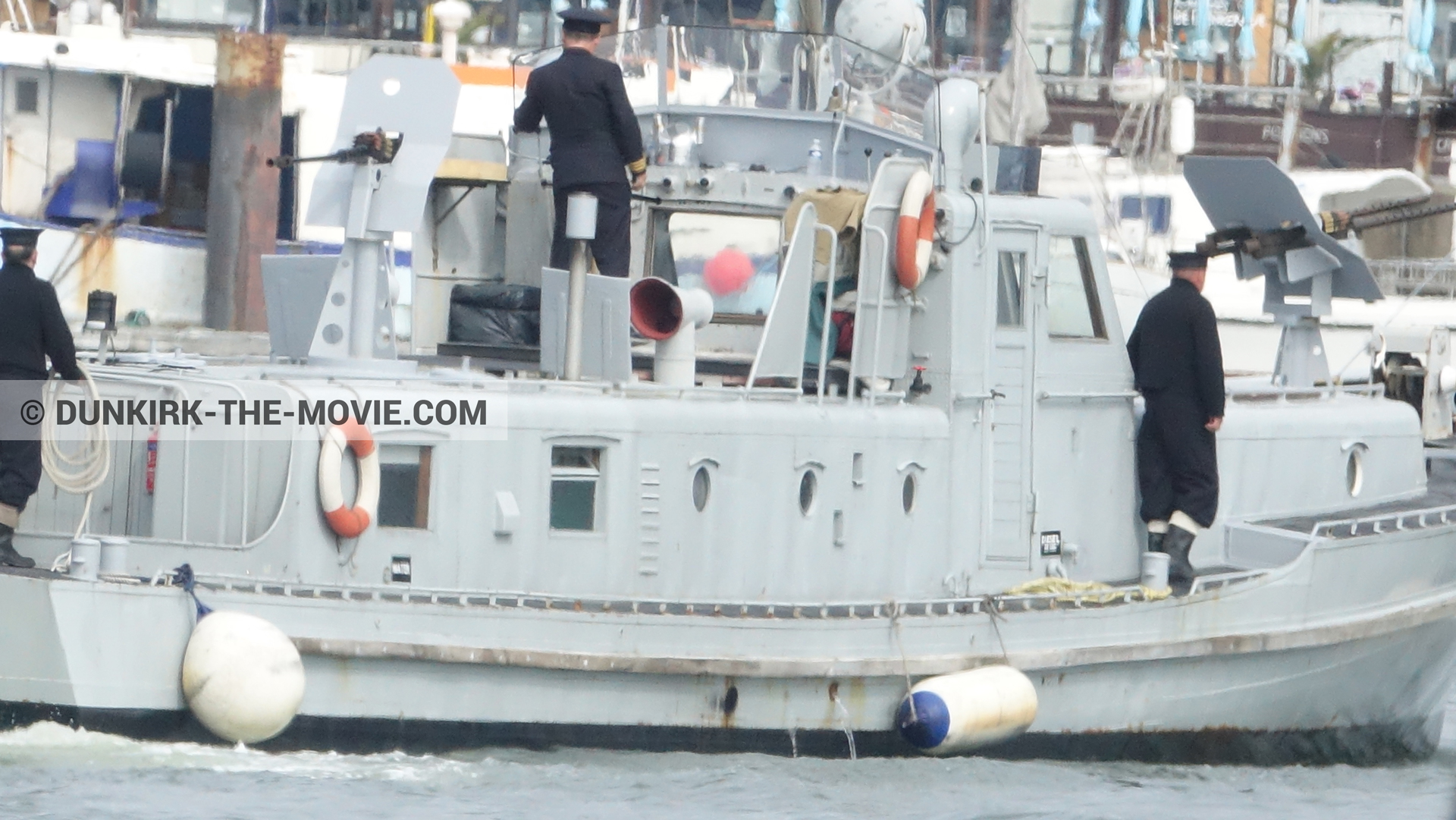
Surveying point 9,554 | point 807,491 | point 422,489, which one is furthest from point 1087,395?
point 9,554

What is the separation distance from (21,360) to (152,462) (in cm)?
70

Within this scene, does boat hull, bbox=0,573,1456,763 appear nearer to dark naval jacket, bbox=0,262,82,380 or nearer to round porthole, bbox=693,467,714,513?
round porthole, bbox=693,467,714,513

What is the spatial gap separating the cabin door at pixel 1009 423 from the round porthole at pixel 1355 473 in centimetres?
259

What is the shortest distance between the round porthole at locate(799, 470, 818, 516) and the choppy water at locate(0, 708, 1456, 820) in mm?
1162

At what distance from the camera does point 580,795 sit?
30.8 ft

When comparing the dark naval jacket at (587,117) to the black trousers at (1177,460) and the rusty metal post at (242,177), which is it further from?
the rusty metal post at (242,177)

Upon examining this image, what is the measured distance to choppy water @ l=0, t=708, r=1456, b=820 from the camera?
8.80 meters

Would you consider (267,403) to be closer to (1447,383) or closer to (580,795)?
(580,795)

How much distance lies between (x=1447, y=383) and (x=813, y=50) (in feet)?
18.1

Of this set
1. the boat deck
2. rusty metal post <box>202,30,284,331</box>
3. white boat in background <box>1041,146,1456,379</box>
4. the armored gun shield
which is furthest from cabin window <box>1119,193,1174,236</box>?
the armored gun shield

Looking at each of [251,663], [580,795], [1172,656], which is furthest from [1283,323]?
[251,663]

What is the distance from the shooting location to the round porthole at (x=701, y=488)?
10156 millimetres

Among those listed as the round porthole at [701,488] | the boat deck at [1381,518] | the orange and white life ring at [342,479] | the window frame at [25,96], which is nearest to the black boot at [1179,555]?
the boat deck at [1381,518]

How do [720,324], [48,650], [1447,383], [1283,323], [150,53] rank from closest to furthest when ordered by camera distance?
[48,650] → [720,324] → [1283,323] → [1447,383] → [150,53]
